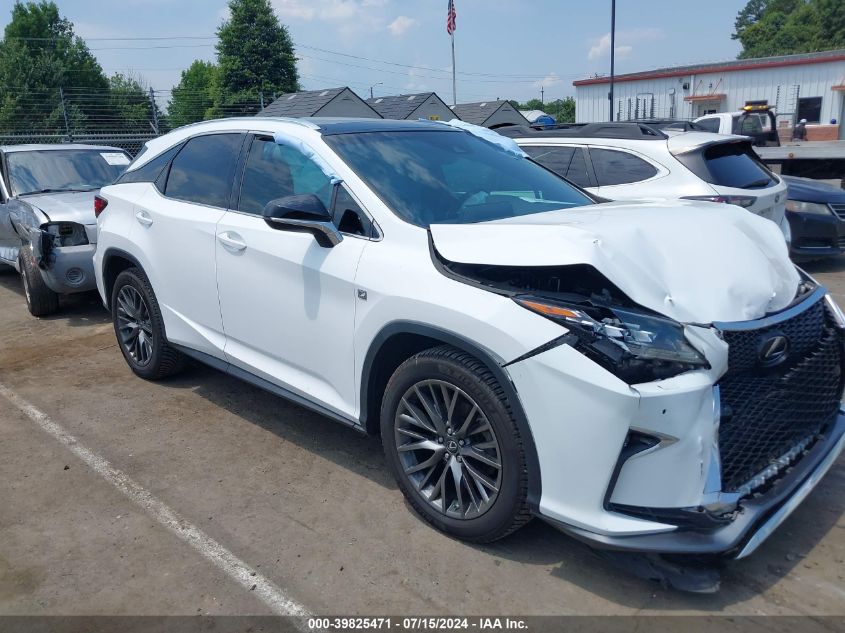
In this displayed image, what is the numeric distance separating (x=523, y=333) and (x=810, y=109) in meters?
41.4

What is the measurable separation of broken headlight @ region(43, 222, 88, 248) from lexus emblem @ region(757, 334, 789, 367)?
20.7ft

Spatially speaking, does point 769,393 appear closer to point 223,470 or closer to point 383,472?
point 383,472

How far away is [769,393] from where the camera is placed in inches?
107

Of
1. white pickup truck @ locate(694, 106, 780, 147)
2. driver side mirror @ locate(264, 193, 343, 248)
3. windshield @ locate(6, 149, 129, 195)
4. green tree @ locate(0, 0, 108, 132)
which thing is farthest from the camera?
green tree @ locate(0, 0, 108, 132)

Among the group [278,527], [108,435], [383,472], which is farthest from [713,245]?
[108,435]

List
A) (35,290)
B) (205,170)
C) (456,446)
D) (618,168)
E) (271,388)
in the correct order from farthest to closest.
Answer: (35,290)
(618,168)
(205,170)
(271,388)
(456,446)

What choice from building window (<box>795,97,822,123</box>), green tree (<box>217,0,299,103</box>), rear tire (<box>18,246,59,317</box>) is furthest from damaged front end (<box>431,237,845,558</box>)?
green tree (<box>217,0,299,103</box>)

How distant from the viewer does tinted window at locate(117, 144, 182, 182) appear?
4.85 meters

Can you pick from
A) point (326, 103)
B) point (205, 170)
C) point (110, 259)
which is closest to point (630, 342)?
point (205, 170)

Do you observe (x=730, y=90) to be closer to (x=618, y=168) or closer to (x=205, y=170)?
(x=618, y=168)

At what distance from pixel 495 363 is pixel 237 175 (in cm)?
226

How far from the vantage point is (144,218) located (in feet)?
15.5

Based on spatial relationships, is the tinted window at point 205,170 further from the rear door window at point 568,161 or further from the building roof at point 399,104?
the building roof at point 399,104

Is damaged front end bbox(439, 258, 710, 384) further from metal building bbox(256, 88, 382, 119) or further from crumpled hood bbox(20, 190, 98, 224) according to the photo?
metal building bbox(256, 88, 382, 119)
